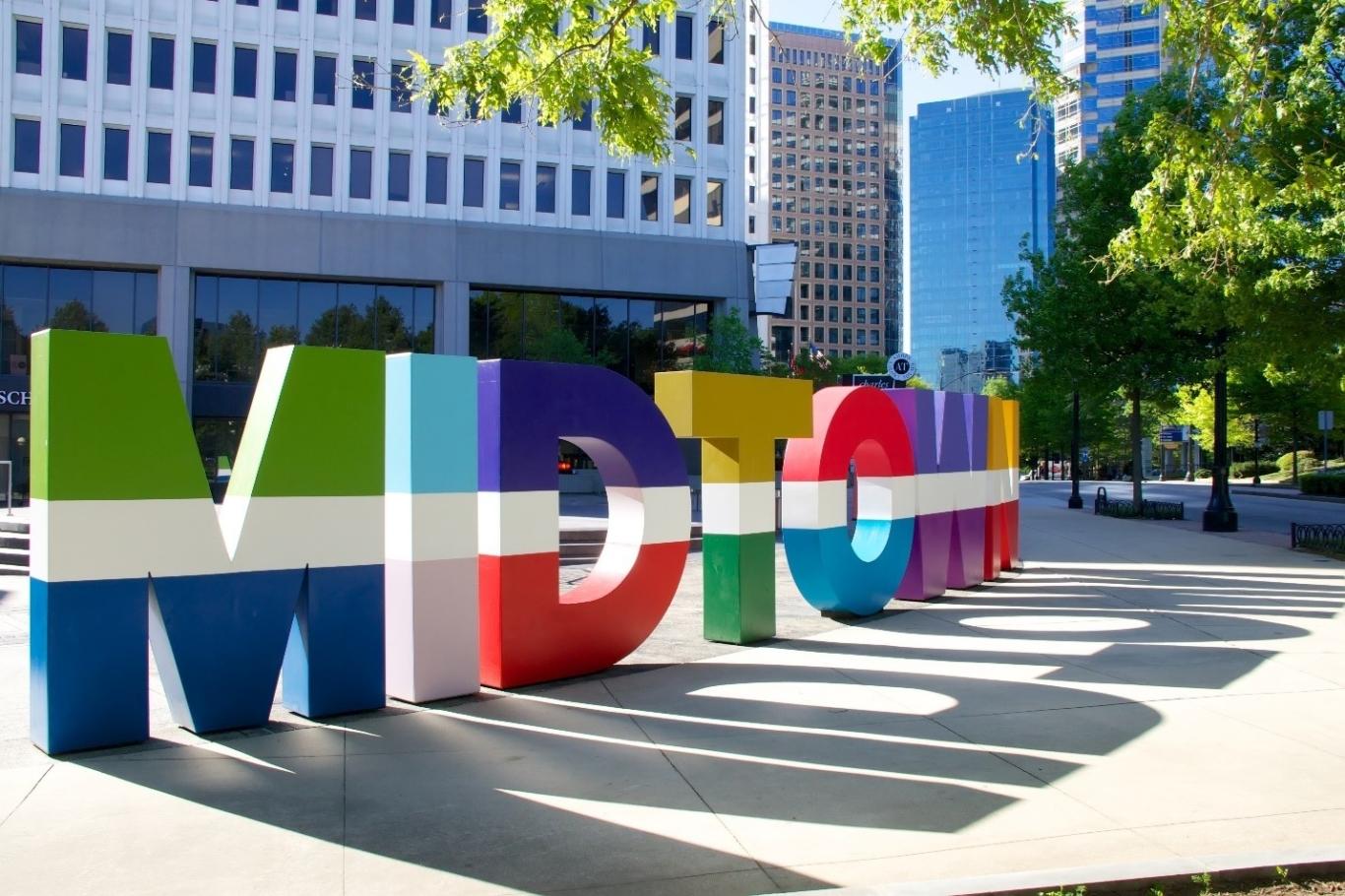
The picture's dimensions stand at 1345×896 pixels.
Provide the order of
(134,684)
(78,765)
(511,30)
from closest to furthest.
Answer: (78,765), (134,684), (511,30)

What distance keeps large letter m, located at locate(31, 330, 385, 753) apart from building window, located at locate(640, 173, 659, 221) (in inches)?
1222

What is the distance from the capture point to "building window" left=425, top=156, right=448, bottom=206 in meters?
36.2

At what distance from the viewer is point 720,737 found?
7.54m

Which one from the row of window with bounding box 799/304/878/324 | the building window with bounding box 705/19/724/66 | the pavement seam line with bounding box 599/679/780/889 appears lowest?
the pavement seam line with bounding box 599/679/780/889

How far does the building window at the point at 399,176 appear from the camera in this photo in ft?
117

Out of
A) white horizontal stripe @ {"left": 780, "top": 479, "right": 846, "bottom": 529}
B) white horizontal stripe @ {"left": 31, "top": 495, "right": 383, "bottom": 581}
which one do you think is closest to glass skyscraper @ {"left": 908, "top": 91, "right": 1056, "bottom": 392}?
white horizontal stripe @ {"left": 780, "top": 479, "right": 846, "bottom": 529}

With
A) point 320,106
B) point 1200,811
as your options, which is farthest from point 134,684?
point 320,106

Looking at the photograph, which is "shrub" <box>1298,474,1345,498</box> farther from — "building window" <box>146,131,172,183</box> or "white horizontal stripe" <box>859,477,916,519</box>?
"building window" <box>146,131,172,183</box>

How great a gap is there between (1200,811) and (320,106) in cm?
3516

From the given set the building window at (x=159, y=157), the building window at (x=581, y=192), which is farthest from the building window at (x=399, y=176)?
the building window at (x=159, y=157)

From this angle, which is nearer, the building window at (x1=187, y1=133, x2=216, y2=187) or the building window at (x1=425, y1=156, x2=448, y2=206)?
the building window at (x1=187, y1=133, x2=216, y2=187)

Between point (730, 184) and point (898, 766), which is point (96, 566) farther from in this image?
point (730, 184)

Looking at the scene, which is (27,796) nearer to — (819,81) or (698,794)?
(698,794)

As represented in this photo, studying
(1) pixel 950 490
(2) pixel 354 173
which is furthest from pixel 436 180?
(1) pixel 950 490
